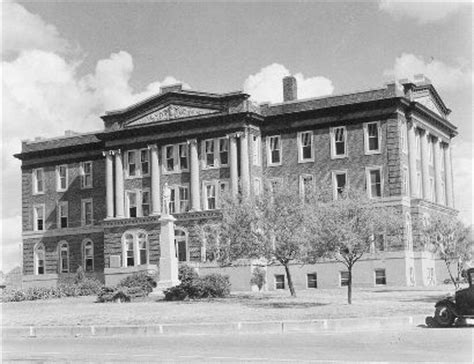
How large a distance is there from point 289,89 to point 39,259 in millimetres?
26330

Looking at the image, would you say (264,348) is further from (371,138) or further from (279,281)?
(279,281)

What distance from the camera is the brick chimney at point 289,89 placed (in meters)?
63.2

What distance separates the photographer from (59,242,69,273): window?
228 feet

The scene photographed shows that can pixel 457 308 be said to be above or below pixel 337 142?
below

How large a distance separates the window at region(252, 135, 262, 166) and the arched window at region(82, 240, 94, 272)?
671 inches

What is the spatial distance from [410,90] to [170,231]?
22658mm

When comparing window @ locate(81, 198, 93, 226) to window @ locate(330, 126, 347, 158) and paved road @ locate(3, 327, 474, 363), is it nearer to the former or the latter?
window @ locate(330, 126, 347, 158)

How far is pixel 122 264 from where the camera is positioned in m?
63.2

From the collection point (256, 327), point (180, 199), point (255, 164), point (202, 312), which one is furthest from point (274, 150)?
point (256, 327)

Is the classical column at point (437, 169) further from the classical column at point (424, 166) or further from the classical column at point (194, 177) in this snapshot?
the classical column at point (194, 177)

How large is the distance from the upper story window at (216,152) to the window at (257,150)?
199 centimetres

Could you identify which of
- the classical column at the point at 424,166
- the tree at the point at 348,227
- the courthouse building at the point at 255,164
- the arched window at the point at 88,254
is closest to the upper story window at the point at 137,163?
the courthouse building at the point at 255,164

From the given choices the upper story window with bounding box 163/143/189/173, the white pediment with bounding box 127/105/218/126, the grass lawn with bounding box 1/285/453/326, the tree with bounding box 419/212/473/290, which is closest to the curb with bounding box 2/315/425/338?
the grass lawn with bounding box 1/285/453/326

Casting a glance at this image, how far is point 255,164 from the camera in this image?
60.4 m
